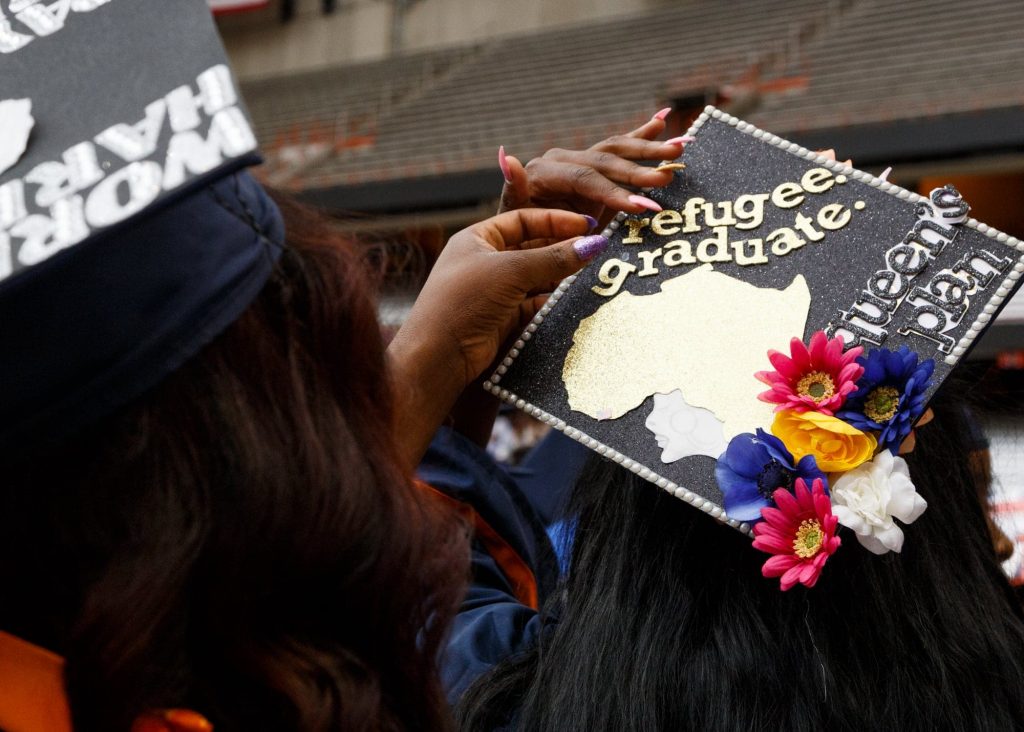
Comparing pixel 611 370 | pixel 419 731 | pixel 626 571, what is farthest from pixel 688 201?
pixel 419 731

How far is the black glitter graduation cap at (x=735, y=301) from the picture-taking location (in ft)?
2.82

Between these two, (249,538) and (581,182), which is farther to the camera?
(581,182)

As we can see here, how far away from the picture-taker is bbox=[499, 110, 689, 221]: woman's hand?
100cm

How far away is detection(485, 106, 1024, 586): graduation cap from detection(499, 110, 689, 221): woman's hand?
2cm

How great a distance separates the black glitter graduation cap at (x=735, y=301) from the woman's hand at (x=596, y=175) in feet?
0.07

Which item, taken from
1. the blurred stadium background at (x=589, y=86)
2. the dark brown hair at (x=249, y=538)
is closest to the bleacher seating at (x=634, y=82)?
the blurred stadium background at (x=589, y=86)

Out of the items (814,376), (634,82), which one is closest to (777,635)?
(814,376)

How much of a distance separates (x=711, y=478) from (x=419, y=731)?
13.6 inches

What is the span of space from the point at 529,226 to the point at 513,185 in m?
0.08

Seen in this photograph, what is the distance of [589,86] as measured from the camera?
7023 mm

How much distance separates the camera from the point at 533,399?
965 millimetres

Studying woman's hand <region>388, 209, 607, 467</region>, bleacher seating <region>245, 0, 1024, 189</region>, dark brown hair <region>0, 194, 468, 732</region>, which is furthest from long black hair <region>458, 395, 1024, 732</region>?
bleacher seating <region>245, 0, 1024, 189</region>

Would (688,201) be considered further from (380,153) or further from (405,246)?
(380,153)

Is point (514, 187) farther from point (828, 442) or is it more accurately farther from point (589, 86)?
point (589, 86)
